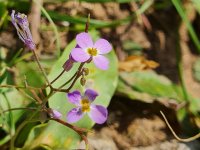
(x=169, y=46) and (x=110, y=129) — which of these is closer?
(x=110, y=129)

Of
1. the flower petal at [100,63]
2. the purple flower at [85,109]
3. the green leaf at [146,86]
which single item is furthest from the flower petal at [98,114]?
the green leaf at [146,86]

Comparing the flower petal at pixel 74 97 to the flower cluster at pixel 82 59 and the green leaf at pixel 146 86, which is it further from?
the green leaf at pixel 146 86

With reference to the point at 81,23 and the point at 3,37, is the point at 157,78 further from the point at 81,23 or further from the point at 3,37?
the point at 3,37

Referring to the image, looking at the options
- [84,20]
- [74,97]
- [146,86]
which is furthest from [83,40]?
[146,86]

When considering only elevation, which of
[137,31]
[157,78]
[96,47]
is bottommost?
[157,78]

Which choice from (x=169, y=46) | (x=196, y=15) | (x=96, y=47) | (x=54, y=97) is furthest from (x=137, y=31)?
(x=96, y=47)

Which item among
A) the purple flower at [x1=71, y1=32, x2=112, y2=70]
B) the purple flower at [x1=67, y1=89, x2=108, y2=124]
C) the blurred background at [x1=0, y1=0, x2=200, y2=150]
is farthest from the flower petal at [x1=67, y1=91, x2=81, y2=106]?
the blurred background at [x1=0, y1=0, x2=200, y2=150]
